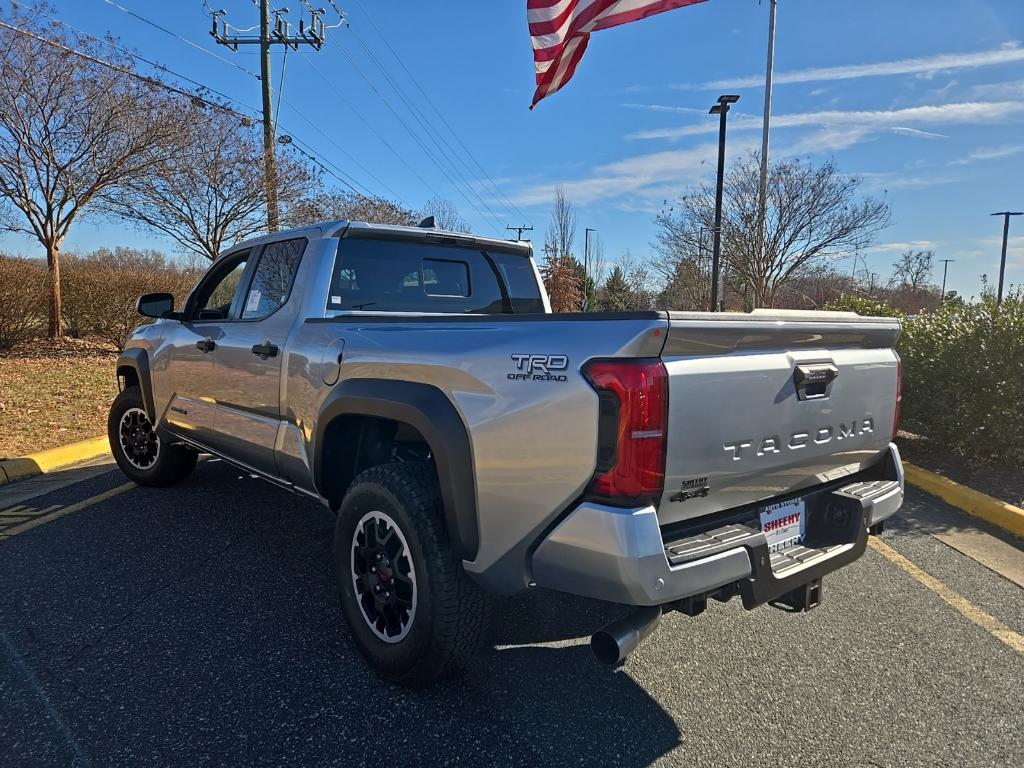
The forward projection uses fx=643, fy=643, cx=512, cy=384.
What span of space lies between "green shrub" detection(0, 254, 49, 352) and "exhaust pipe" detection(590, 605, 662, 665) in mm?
13627

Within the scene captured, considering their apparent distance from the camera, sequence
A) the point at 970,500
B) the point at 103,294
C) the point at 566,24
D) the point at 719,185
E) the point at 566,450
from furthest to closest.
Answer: the point at 719,185 → the point at 103,294 → the point at 566,24 → the point at 970,500 → the point at 566,450

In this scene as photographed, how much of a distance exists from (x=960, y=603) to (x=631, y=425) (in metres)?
2.80

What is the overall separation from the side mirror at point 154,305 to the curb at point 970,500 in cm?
622

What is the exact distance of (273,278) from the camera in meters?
3.79

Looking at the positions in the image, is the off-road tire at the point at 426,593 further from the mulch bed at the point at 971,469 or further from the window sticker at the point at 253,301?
the mulch bed at the point at 971,469

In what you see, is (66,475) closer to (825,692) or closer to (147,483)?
(147,483)

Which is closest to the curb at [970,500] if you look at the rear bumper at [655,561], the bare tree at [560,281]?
the rear bumper at [655,561]

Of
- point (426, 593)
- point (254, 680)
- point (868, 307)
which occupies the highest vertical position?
point (868, 307)

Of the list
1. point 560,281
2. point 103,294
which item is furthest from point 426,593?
point 560,281

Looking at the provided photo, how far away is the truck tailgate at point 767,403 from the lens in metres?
1.99

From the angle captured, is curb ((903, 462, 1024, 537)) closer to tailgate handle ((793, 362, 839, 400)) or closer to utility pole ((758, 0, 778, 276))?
tailgate handle ((793, 362, 839, 400))

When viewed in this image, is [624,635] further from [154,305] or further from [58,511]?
[58,511]

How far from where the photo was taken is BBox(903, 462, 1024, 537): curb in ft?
15.2

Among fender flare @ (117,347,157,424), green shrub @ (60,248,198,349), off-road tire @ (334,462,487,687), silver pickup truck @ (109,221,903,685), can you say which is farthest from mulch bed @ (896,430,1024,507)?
green shrub @ (60,248,198,349)
